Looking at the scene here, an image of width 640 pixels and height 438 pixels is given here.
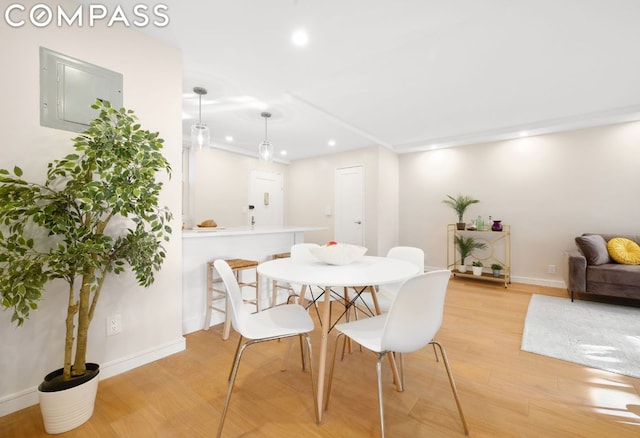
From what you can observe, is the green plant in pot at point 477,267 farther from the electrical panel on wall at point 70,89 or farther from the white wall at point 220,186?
the electrical panel on wall at point 70,89

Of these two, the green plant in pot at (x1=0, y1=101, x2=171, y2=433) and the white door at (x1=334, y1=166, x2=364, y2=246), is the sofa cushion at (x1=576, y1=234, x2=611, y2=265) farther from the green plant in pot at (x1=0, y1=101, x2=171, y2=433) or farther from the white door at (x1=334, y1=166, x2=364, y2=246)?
the green plant in pot at (x1=0, y1=101, x2=171, y2=433)

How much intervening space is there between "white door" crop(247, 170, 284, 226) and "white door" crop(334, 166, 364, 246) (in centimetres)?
150

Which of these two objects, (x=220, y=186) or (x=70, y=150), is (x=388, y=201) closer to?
(x=220, y=186)

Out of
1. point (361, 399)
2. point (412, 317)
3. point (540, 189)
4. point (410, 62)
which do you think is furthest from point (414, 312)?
point (540, 189)

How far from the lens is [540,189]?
4504 mm

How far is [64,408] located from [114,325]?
0.59 metres

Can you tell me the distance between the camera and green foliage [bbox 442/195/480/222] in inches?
194

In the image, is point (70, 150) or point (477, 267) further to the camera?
point (477, 267)

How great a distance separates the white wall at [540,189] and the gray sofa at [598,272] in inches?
25.1

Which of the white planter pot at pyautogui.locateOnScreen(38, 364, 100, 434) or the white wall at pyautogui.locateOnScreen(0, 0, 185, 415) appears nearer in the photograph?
the white planter pot at pyautogui.locateOnScreen(38, 364, 100, 434)

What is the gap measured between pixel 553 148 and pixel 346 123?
333cm

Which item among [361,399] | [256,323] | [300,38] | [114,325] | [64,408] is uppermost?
[300,38]

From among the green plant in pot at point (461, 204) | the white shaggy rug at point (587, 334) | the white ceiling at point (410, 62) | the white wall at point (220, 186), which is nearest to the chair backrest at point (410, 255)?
the white shaggy rug at point (587, 334)

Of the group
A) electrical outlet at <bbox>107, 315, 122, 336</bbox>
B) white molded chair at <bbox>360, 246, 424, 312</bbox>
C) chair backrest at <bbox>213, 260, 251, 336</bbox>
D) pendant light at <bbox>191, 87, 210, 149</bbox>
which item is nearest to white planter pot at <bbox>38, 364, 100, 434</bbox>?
electrical outlet at <bbox>107, 315, 122, 336</bbox>
